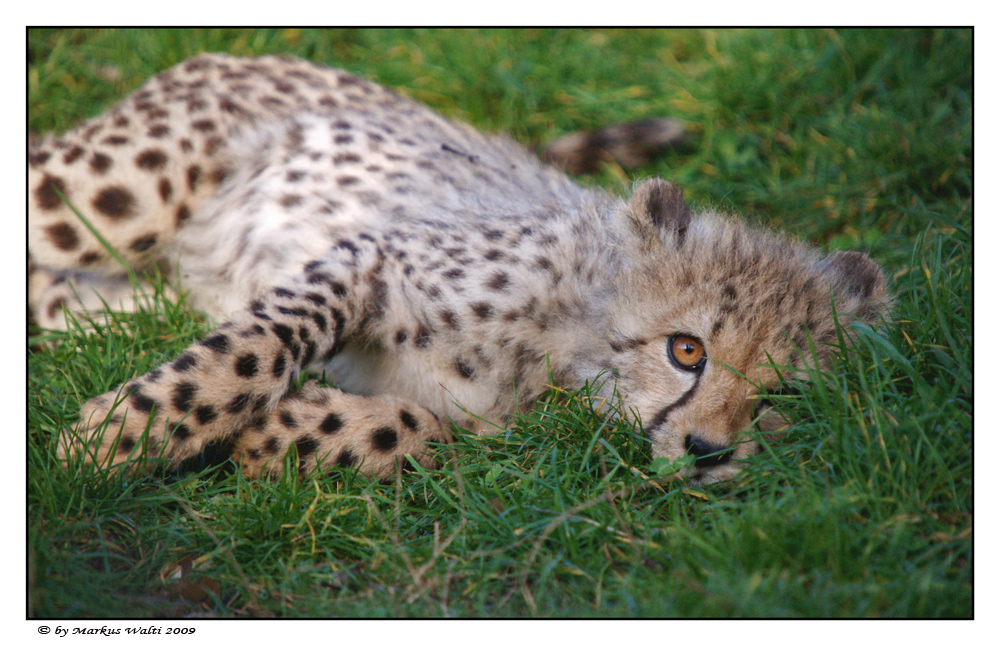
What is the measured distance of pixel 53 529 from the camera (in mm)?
2312

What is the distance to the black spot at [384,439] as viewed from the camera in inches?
111

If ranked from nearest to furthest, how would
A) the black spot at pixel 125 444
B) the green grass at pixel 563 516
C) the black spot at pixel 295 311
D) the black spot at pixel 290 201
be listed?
the green grass at pixel 563 516 → the black spot at pixel 125 444 → the black spot at pixel 295 311 → the black spot at pixel 290 201

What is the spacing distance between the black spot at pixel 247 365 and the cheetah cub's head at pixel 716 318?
117 centimetres

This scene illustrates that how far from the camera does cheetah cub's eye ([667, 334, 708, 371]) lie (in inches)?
105

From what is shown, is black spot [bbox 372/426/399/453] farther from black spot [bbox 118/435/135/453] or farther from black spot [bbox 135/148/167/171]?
black spot [bbox 135/148/167/171]

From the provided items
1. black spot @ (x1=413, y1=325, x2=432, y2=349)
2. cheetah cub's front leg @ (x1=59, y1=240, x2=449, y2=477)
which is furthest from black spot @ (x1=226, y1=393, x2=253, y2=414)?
black spot @ (x1=413, y1=325, x2=432, y2=349)

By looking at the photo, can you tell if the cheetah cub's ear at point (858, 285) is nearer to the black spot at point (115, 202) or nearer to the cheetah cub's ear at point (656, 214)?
the cheetah cub's ear at point (656, 214)

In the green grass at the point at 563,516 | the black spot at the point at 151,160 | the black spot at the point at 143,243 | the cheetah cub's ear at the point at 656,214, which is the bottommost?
the green grass at the point at 563,516

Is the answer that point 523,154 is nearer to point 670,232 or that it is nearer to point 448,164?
point 448,164

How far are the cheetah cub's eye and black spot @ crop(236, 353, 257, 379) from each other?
132 centimetres

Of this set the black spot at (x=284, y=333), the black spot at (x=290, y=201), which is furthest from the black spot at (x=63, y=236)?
the black spot at (x=284, y=333)

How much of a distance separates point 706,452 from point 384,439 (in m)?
1.03

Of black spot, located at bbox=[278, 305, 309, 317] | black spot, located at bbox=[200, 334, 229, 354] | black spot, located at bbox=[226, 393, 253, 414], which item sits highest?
black spot, located at bbox=[278, 305, 309, 317]

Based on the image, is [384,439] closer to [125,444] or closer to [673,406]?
[125,444]
